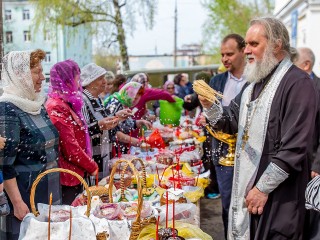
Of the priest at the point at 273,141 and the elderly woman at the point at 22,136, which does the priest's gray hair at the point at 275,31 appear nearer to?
the priest at the point at 273,141

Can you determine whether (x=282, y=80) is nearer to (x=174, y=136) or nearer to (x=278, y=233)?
(x=278, y=233)

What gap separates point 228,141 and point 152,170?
87 centimetres

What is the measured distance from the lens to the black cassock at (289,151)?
2006 mm

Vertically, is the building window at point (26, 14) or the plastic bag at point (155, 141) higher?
the building window at point (26, 14)

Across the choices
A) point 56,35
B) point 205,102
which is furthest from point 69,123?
point 56,35

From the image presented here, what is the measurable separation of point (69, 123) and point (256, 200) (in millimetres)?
1368

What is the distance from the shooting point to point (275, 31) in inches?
85.2

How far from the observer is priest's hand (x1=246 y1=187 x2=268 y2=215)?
2096mm

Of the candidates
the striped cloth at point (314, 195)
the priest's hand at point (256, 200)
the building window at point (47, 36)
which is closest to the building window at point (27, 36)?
the building window at point (47, 36)

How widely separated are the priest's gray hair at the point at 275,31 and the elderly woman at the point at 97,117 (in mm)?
1493

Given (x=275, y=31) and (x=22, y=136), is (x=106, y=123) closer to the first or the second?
(x=22, y=136)

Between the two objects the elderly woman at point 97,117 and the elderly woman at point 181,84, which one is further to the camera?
the elderly woman at point 181,84

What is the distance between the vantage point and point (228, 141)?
8.84 feet

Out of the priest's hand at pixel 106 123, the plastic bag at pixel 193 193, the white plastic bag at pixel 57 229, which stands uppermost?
the priest's hand at pixel 106 123
